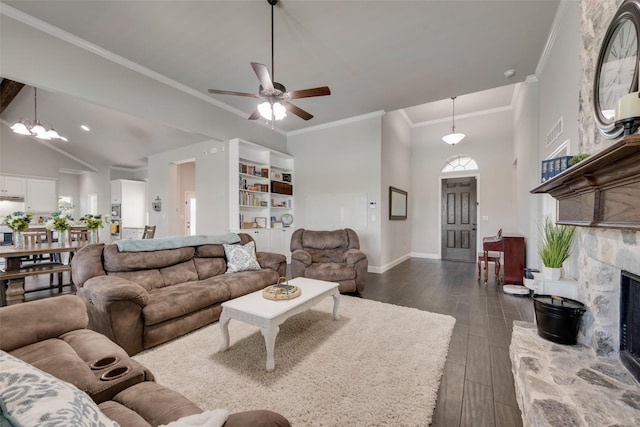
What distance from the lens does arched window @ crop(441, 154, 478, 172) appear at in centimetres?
642

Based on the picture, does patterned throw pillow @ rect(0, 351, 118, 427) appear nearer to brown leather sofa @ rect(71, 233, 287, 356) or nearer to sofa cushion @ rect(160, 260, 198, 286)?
brown leather sofa @ rect(71, 233, 287, 356)

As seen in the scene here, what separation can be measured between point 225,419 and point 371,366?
1.48 m

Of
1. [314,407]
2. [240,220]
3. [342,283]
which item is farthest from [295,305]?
[240,220]

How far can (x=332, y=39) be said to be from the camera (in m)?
3.07

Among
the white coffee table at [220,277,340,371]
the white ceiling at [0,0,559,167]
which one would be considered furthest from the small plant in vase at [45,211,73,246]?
the white coffee table at [220,277,340,371]

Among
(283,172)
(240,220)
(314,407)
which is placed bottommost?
(314,407)

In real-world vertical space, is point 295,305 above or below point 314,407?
above

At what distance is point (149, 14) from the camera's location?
2723 mm

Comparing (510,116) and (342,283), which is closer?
(342,283)

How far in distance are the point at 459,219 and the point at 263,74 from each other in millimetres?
5970

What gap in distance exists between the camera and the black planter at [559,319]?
1.69m

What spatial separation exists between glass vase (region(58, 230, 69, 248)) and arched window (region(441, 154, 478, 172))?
7.65 m

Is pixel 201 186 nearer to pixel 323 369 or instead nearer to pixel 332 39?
pixel 332 39

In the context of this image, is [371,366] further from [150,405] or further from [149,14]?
[149,14]
